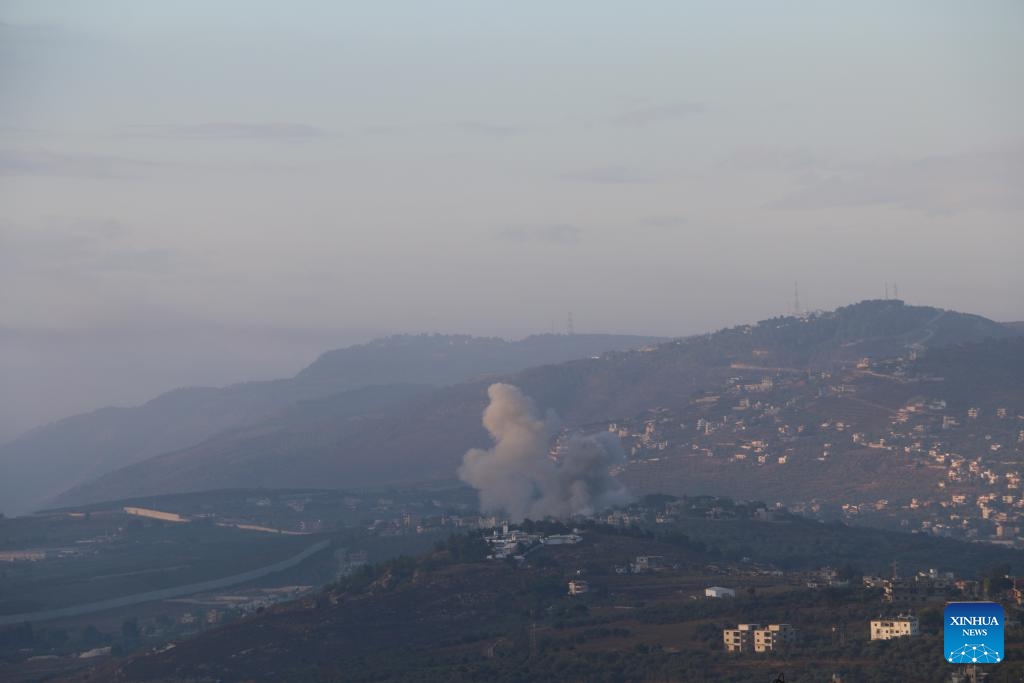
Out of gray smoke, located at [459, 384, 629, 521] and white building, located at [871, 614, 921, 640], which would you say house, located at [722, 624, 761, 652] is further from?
gray smoke, located at [459, 384, 629, 521]

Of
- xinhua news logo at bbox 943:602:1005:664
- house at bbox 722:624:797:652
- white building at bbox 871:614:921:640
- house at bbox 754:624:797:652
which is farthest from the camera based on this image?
house at bbox 722:624:797:652

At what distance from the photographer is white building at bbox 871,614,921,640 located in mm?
73000

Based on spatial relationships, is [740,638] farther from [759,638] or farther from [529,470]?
[529,470]

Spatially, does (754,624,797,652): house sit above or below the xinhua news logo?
below

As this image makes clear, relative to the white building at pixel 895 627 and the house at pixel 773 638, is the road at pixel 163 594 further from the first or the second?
the white building at pixel 895 627

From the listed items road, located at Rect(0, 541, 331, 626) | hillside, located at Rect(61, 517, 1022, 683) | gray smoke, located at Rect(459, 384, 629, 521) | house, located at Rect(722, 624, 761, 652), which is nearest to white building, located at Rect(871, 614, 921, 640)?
hillside, located at Rect(61, 517, 1022, 683)

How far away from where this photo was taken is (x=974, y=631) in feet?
122

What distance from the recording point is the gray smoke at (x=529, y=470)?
5236 inches

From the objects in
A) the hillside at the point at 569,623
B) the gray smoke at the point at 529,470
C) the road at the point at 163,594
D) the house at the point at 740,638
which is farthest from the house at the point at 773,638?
the road at the point at 163,594

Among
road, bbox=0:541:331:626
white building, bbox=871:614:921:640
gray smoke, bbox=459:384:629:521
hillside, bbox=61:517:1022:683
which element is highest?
gray smoke, bbox=459:384:629:521

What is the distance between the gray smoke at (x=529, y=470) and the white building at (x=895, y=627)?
5578cm

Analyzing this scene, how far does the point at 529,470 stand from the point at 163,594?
26857mm

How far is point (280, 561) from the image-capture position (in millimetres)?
142750

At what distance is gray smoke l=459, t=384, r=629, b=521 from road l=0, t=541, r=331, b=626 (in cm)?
1506
